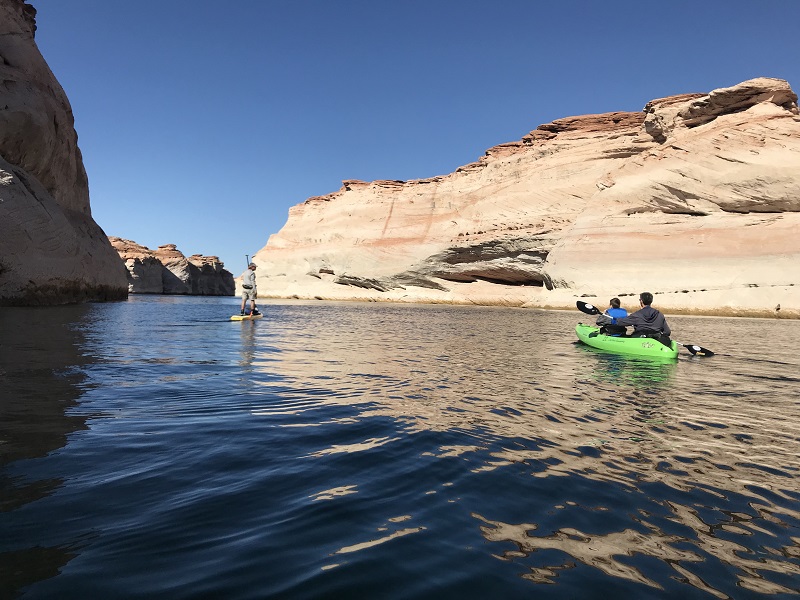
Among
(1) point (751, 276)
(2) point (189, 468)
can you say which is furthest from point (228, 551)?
(1) point (751, 276)

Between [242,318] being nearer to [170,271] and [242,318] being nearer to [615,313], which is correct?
[615,313]

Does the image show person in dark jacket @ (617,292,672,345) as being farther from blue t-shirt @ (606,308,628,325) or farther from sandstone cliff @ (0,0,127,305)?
sandstone cliff @ (0,0,127,305)

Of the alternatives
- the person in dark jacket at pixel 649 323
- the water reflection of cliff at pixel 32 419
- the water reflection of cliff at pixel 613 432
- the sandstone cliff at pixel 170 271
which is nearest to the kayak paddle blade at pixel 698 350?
the person in dark jacket at pixel 649 323

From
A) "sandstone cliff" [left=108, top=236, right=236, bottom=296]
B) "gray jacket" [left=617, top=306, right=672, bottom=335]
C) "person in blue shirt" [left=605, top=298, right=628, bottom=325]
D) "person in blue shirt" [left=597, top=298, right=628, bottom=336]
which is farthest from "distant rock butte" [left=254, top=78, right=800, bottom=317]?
"sandstone cliff" [left=108, top=236, right=236, bottom=296]

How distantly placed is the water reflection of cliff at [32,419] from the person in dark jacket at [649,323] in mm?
10869

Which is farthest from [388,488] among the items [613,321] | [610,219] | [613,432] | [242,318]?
[610,219]

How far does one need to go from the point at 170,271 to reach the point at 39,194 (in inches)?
3262

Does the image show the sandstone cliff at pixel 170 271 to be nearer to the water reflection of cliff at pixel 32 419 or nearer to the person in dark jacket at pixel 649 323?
the water reflection of cliff at pixel 32 419

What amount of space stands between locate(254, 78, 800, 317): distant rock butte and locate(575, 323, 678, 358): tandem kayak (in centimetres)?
2156

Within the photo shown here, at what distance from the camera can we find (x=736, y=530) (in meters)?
2.72

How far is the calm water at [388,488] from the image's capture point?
214cm

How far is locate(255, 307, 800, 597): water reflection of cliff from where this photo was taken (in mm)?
2521

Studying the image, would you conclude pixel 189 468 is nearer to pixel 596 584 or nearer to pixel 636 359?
pixel 596 584

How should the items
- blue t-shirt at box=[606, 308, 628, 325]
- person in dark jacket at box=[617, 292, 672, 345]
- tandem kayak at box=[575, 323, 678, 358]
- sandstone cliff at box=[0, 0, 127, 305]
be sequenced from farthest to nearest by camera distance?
1. sandstone cliff at box=[0, 0, 127, 305]
2. blue t-shirt at box=[606, 308, 628, 325]
3. person in dark jacket at box=[617, 292, 672, 345]
4. tandem kayak at box=[575, 323, 678, 358]
